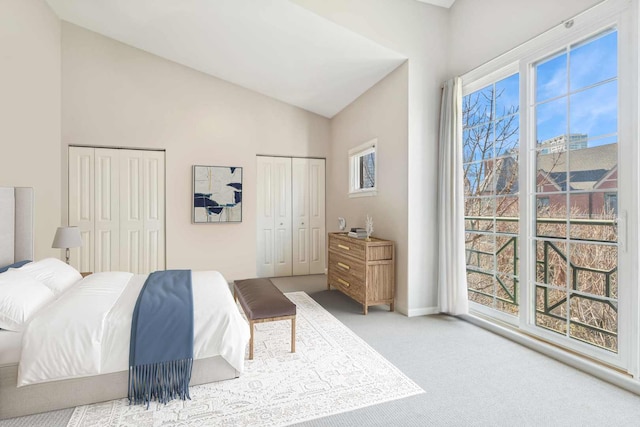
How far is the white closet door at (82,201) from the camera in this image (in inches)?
177

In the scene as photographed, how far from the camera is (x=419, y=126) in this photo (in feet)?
12.0

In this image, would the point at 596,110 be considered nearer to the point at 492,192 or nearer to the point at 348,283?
the point at 492,192

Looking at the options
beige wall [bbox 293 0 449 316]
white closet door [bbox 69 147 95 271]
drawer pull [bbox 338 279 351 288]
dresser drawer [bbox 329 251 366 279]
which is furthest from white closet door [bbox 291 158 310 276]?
white closet door [bbox 69 147 95 271]

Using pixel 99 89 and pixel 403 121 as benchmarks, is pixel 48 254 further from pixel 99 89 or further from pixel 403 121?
pixel 403 121

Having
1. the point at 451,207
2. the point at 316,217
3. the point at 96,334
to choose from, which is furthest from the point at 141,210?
the point at 451,207

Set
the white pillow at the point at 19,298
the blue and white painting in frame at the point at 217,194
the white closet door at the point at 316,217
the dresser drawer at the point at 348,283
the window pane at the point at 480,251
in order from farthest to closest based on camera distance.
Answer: the white closet door at the point at 316,217 < the blue and white painting in frame at the point at 217,194 < the dresser drawer at the point at 348,283 < the window pane at the point at 480,251 < the white pillow at the point at 19,298

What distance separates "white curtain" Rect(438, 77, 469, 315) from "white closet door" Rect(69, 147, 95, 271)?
4527 millimetres

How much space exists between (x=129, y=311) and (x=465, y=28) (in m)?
4.01

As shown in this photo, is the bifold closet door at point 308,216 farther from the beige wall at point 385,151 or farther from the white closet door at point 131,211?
the white closet door at point 131,211

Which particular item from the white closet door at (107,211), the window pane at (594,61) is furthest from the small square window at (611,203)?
the white closet door at (107,211)

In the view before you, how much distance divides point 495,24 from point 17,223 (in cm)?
482

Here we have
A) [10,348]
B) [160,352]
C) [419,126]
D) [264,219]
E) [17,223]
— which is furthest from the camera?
[264,219]

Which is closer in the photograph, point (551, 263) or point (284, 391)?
point (284, 391)

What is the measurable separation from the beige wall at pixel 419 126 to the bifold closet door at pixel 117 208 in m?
3.46
